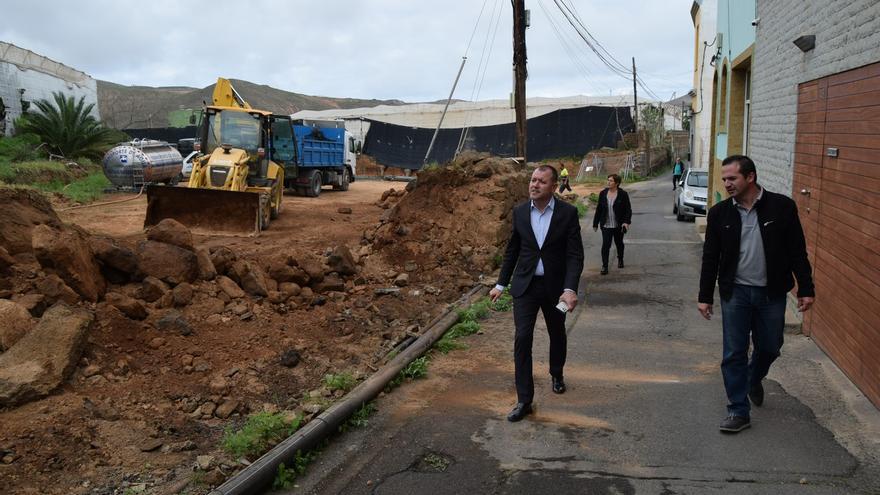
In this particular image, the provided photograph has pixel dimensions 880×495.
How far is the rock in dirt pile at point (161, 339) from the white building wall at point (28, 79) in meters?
22.8

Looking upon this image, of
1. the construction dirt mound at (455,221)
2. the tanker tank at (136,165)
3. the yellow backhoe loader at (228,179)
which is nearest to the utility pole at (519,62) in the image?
the construction dirt mound at (455,221)

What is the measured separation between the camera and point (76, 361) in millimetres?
6078

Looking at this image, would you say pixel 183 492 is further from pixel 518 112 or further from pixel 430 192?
pixel 518 112

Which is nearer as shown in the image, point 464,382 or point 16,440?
point 16,440

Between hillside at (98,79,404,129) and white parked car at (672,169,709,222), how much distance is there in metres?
55.1

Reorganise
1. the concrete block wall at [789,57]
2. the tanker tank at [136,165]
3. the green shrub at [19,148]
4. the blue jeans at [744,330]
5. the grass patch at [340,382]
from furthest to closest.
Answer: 1. the green shrub at [19,148]
2. the tanker tank at [136,165]
3. the concrete block wall at [789,57]
4. the grass patch at [340,382]
5. the blue jeans at [744,330]

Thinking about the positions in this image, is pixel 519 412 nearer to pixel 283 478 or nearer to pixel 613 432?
pixel 613 432

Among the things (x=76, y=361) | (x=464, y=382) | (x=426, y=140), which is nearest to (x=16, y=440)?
(x=76, y=361)

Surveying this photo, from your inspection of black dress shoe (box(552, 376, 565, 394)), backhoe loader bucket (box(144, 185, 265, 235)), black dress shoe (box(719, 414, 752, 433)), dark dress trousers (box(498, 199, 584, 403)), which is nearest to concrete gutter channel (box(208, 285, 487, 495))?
dark dress trousers (box(498, 199, 584, 403))

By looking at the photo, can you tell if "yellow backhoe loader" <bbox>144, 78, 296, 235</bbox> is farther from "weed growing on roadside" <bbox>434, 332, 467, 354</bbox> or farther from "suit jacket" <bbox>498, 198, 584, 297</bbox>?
"suit jacket" <bbox>498, 198, 584, 297</bbox>

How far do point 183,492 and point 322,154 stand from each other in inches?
929

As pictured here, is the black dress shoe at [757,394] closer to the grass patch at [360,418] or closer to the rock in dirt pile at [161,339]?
the grass patch at [360,418]

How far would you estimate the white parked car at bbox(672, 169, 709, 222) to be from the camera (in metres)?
21.1

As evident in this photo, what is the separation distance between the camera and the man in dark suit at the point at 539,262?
18.1 feet
